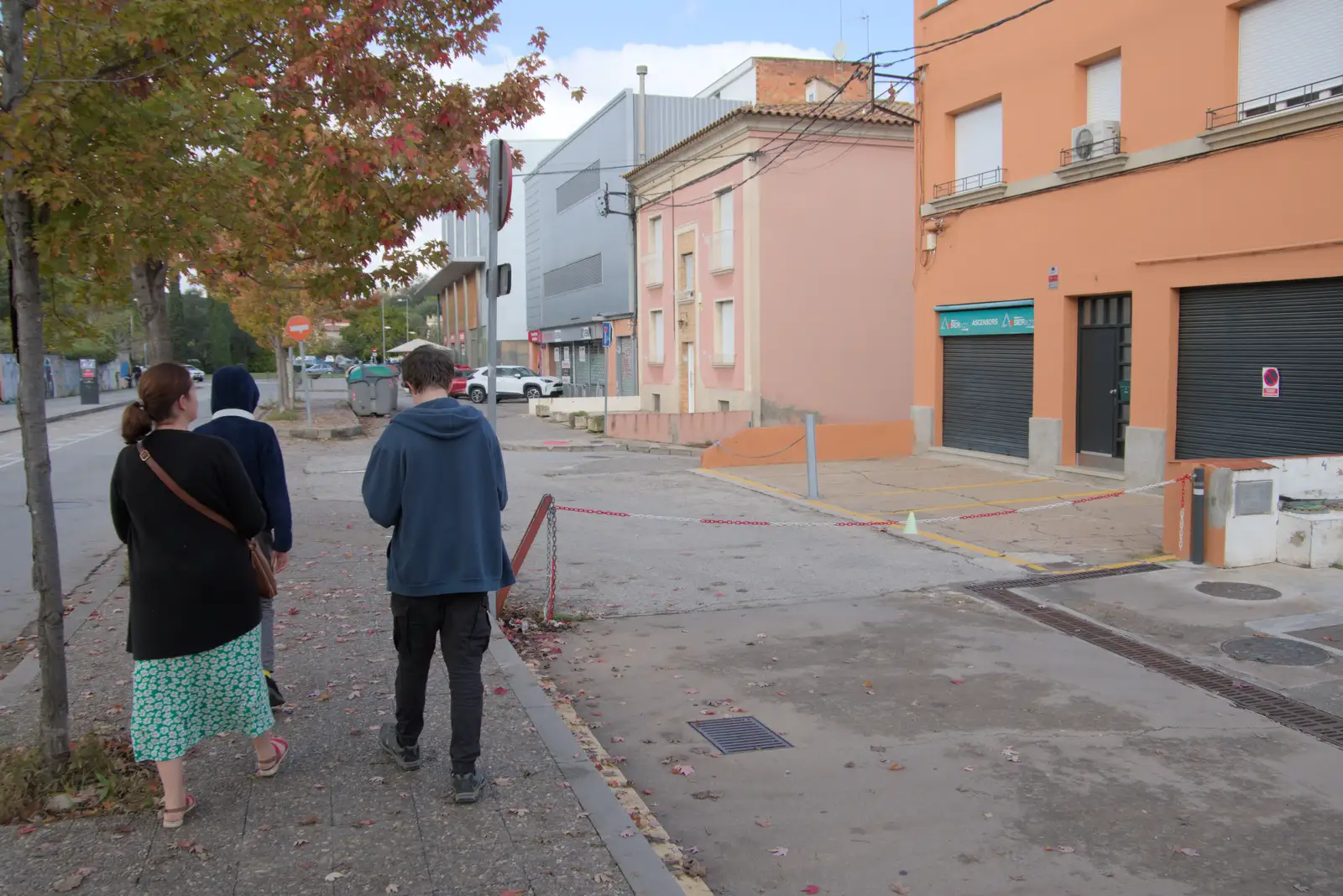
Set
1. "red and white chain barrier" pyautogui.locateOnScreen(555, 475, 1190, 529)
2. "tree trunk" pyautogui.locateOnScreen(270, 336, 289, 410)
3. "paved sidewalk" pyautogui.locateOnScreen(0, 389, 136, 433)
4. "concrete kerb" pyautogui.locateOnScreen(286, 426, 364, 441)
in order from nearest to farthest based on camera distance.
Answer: "red and white chain barrier" pyautogui.locateOnScreen(555, 475, 1190, 529)
"concrete kerb" pyautogui.locateOnScreen(286, 426, 364, 441)
"paved sidewalk" pyautogui.locateOnScreen(0, 389, 136, 433)
"tree trunk" pyautogui.locateOnScreen(270, 336, 289, 410)

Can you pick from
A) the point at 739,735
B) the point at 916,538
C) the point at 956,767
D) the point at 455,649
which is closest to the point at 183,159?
the point at 455,649

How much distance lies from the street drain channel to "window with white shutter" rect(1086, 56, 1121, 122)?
7.48 metres

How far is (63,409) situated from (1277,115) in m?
37.5

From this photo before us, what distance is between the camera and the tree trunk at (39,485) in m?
4.13

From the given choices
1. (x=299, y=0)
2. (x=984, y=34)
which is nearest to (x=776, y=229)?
(x=984, y=34)

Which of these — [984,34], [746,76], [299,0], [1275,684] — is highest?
[746,76]

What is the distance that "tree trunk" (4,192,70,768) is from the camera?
413cm

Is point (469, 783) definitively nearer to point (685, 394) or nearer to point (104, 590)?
point (104, 590)

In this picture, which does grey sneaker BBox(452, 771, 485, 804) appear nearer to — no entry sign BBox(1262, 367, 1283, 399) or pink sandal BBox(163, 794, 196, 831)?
pink sandal BBox(163, 794, 196, 831)

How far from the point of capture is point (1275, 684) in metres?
6.06

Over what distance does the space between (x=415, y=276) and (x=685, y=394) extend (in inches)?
792

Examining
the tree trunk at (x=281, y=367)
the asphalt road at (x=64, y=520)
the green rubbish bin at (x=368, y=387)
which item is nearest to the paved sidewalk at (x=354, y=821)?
the asphalt road at (x=64, y=520)

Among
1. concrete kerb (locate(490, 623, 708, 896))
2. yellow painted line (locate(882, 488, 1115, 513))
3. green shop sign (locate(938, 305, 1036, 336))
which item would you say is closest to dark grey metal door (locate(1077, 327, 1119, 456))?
green shop sign (locate(938, 305, 1036, 336))

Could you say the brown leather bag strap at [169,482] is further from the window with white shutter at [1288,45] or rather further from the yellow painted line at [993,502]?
the window with white shutter at [1288,45]
